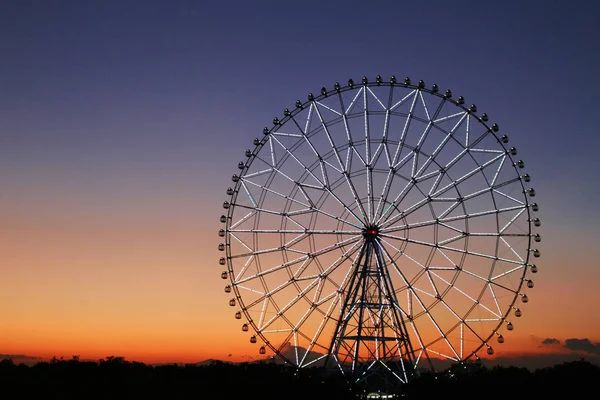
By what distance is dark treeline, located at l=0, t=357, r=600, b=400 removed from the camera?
56.4 metres

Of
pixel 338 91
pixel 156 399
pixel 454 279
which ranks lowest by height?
pixel 156 399

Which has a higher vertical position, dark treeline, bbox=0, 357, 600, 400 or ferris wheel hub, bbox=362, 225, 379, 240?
ferris wheel hub, bbox=362, 225, 379, 240

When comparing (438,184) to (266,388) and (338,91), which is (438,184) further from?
(266,388)

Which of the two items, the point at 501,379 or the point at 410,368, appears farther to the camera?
the point at 501,379

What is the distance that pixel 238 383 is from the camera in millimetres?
66375

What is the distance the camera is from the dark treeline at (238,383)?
5638 centimetres

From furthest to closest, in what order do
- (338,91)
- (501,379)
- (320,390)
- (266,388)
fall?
(501,379) < (266,388) < (320,390) < (338,91)

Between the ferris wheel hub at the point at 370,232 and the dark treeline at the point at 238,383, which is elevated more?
the ferris wheel hub at the point at 370,232

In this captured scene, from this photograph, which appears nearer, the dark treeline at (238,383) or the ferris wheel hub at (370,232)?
the ferris wheel hub at (370,232)

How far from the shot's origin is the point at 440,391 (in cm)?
5991

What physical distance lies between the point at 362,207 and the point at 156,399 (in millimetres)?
24212

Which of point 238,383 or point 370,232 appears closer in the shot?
point 370,232

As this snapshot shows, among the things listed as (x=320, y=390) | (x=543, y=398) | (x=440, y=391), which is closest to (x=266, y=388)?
(x=320, y=390)

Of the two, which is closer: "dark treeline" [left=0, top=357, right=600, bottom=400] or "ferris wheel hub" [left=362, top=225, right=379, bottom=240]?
"ferris wheel hub" [left=362, top=225, right=379, bottom=240]
